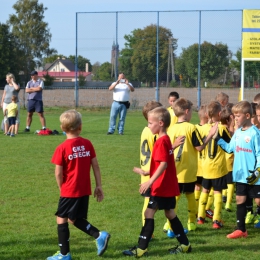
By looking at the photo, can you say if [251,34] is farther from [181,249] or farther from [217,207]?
[181,249]

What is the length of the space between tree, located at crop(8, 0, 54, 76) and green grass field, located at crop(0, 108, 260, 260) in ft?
178

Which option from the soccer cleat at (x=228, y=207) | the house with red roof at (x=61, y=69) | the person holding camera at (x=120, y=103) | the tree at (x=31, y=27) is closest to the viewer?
the soccer cleat at (x=228, y=207)

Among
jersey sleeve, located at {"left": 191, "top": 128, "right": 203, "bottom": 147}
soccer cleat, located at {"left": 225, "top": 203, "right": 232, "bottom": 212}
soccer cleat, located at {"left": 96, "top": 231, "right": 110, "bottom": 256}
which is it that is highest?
jersey sleeve, located at {"left": 191, "top": 128, "right": 203, "bottom": 147}

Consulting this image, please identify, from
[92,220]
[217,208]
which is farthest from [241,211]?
[92,220]

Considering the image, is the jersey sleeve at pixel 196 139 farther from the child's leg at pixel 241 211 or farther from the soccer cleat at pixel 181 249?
the soccer cleat at pixel 181 249

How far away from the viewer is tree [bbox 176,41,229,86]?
3009cm

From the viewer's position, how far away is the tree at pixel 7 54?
182 feet

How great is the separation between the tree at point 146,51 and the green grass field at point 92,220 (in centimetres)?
1885

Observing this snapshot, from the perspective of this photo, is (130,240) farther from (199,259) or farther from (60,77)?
(60,77)

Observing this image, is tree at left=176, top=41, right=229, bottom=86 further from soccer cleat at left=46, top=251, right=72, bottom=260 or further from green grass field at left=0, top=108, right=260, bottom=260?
soccer cleat at left=46, top=251, right=72, bottom=260

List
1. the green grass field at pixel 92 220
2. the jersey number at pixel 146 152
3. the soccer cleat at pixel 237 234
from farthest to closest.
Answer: the soccer cleat at pixel 237 234 < the jersey number at pixel 146 152 < the green grass field at pixel 92 220

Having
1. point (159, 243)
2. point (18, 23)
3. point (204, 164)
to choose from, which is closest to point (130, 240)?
point (159, 243)

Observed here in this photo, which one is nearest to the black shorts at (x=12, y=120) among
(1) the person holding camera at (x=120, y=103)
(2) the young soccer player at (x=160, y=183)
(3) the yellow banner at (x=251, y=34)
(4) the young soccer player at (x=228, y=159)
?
(1) the person holding camera at (x=120, y=103)

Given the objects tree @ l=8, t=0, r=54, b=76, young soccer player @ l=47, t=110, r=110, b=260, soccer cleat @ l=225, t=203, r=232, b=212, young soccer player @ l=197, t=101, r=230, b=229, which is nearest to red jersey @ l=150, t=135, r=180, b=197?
young soccer player @ l=47, t=110, r=110, b=260
